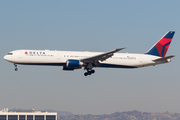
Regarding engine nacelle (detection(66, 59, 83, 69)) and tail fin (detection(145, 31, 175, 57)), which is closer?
engine nacelle (detection(66, 59, 83, 69))

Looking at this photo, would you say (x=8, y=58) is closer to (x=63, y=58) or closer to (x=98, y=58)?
(x=63, y=58)

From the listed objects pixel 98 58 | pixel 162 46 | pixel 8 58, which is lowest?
pixel 98 58

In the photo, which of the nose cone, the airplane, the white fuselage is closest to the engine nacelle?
the airplane

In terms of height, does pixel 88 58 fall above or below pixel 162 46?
below

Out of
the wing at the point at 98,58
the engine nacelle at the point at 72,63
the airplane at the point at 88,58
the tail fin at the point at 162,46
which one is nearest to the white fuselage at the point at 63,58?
the airplane at the point at 88,58

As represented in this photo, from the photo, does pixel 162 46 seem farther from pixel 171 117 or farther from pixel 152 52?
pixel 171 117

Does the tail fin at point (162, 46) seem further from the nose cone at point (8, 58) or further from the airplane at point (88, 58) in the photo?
the nose cone at point (8, 58)

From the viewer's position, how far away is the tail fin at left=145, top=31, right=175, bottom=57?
2623 inches

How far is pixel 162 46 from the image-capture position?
2660 inches

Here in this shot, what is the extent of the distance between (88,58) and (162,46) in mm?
18786

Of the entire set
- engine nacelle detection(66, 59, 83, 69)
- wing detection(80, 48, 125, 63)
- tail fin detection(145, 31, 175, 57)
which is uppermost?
tail fin detection(145, 31, 175, 57)

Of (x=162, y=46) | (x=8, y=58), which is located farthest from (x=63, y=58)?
(x=162, y=46)

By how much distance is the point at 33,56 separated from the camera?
56.9 m

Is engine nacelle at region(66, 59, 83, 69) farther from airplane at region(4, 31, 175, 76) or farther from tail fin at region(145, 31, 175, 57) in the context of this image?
tail fin at region(145, 31, 175, 57)
